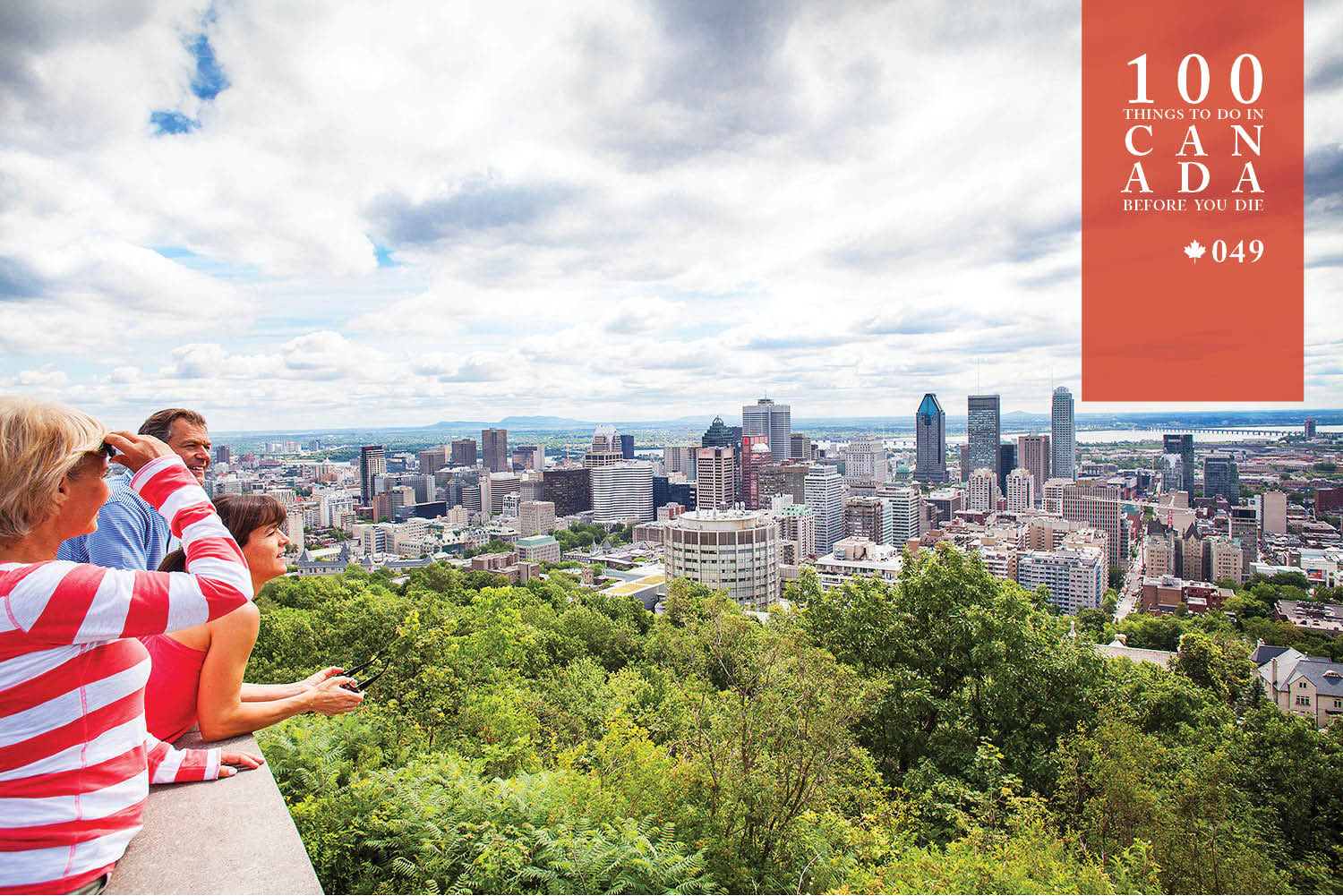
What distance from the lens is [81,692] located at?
1271 millimetres

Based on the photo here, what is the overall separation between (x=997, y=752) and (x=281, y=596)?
62.0 ft

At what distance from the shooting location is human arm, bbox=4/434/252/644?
3.76ft

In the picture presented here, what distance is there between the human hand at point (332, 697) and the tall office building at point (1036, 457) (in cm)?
7696

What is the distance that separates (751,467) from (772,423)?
927 inches

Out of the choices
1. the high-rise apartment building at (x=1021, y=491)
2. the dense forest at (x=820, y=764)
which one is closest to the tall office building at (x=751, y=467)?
the high-rise apartment building at (x=1021, y=491)

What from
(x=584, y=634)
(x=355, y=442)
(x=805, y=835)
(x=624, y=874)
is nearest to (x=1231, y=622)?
(x=584, y=634)

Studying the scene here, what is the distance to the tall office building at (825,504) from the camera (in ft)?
207

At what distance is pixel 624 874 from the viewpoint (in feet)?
8.79

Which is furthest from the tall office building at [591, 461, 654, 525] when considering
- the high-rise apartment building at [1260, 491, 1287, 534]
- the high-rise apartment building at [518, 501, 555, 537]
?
the high-rise apartment building at [1260, 491, 1287, 534]

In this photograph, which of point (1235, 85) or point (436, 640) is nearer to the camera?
point (1235, 85)

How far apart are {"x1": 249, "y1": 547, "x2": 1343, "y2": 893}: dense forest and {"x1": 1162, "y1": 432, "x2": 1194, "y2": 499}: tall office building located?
43278mm

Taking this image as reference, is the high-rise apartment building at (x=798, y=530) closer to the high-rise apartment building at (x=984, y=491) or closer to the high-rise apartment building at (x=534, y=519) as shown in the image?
the high-rise apartment building at (x=984, y=491)

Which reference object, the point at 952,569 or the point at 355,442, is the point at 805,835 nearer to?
the point at 952,569

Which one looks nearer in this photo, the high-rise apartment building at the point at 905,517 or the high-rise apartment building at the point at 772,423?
the high-rise apartment building at the point at 905,517
